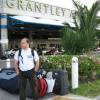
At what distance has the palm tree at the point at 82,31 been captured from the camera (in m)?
15.6

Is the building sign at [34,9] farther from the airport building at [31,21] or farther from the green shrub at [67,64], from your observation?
the green shrub at [67,64]

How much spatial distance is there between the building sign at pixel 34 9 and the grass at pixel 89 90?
21546mm

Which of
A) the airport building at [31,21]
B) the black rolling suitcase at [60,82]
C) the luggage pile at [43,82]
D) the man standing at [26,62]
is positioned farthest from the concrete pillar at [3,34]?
the man standing at [26,62]

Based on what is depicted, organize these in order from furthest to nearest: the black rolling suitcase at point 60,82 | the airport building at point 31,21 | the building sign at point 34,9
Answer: the building sign at point 34,9, the airport building at point 31,21, the black rolling suitcase at point 60,82

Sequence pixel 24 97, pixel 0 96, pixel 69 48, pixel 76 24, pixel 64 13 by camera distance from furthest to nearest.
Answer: pixel 64 13 < pixel 76 24 < pixel 69 48 < pixel 0 96 < pixel 24 97

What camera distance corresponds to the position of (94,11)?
16844mm

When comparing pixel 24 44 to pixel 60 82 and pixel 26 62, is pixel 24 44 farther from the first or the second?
pixel 60 82

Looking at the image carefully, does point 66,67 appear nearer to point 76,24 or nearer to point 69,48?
point 69,48

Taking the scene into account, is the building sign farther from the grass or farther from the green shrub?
the grass

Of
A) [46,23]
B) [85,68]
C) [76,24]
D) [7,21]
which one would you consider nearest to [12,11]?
[7,21]

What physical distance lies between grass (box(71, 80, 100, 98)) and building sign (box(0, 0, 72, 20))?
21.5 meters

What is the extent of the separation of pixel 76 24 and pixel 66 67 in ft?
16.3

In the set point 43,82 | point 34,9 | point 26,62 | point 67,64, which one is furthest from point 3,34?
point 26,62

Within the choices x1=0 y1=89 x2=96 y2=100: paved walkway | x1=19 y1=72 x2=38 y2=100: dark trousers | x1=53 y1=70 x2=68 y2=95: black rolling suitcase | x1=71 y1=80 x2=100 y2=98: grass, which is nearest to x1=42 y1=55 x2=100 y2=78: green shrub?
x1=71 y1=80 x2=100 y2=98: grass
